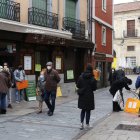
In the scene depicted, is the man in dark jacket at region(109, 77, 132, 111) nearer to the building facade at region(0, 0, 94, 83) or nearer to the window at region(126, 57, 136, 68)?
the building facade at region(0, 0, 94, 83)

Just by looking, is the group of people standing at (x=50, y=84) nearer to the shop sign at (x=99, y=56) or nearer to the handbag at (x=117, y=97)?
the handbag at (x=117, y=97)

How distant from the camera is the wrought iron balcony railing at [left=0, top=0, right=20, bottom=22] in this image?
15.3 metres

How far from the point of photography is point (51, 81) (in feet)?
39.5

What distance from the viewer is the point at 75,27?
70.8 ft

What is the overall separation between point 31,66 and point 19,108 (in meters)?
3.78

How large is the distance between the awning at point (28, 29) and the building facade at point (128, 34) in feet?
120

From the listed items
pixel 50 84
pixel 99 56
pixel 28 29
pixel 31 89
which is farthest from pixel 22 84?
pixel 99 56

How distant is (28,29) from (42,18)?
2.55m

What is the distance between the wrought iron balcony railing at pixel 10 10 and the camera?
50.3 ft

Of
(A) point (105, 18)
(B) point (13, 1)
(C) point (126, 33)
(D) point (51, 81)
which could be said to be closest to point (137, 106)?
(D) point (51, 81)

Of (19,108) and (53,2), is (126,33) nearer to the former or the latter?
(53,2)

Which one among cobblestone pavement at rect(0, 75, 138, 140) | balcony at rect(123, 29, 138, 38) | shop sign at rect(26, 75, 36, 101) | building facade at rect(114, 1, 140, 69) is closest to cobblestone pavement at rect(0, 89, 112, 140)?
cobblestone pavement at rect(0, 75, 138, 140)

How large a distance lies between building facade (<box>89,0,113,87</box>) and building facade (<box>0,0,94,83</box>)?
1.04 m

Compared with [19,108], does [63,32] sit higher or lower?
higher
